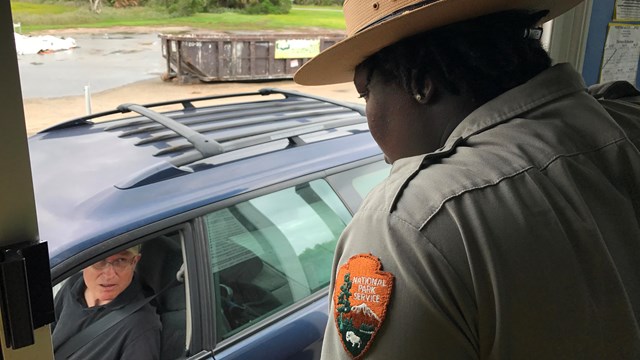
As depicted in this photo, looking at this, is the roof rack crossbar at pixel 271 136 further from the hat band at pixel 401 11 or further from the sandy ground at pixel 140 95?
the sandy ground at pixel 140 95

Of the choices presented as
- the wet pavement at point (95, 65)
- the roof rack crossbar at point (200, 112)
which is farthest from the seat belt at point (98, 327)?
the wet pavement at point (95, 65)

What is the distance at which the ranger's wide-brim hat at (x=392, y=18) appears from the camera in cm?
101

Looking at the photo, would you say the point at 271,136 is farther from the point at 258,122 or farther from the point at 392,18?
the point at 392,18

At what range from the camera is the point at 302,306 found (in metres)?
2.28

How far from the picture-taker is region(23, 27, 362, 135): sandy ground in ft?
26.5

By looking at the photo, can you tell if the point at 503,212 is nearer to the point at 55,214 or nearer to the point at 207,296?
the point at 207,296

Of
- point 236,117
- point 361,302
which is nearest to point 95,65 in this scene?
point 236,117

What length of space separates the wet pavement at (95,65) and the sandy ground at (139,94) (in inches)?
9.5

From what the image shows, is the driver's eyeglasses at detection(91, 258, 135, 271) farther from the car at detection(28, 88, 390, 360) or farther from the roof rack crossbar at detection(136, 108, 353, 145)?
the roof rack crossbar at detection(136, 108, 353, 145)

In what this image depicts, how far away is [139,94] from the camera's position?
504 inches

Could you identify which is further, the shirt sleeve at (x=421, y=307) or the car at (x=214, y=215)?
the car at (x=214, y=215)

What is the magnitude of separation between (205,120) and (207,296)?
120 centimetres

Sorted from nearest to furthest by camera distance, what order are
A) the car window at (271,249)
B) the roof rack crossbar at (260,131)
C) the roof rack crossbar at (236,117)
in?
the car window at (271,249), the roof rack crossbar at (260,131), the roof rack crossbar at (236,117)

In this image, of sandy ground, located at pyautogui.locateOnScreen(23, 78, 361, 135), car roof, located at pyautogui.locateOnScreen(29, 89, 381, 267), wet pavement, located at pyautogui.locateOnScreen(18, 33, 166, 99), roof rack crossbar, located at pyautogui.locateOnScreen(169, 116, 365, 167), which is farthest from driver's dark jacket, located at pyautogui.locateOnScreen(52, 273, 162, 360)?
wet pavement, located at pyautogui.locateOnScreen(18, 33, 166, 99)
